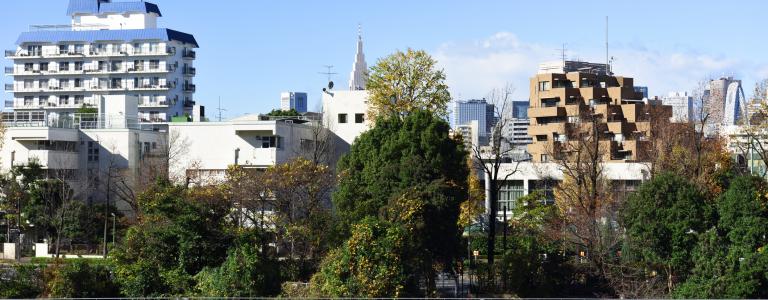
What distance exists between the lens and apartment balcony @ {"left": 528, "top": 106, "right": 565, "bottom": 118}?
285 feet

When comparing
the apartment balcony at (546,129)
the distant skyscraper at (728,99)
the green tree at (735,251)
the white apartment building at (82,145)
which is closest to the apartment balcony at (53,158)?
the white apartment building at (82,145)

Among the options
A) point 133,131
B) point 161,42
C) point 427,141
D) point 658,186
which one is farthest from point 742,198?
point 161,42

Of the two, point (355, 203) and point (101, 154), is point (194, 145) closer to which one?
point (101, 154)

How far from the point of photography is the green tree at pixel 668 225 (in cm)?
4009

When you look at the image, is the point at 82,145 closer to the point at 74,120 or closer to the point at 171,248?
the point at 74,120

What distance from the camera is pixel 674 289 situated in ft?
129

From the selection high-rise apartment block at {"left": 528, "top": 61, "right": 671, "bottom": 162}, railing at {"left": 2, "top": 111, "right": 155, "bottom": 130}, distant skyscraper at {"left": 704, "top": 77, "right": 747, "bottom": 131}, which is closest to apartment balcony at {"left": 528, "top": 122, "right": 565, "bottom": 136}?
high-rise apartment block at {"left": 528, "top": 61, "right": 671, "bottom": 162}

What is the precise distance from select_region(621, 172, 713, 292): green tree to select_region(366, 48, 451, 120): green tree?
738 inches

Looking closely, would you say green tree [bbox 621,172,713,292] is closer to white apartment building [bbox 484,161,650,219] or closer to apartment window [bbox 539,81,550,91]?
white apartment building [bbox 484,161,650,219]

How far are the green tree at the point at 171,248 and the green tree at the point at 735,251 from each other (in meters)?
16.8

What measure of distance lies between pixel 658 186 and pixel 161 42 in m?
66.8

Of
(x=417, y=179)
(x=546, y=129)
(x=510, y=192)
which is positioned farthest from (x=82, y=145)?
(x=546, y=129)

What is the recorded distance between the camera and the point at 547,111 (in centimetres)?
8731

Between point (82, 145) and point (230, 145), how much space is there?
370 inches
